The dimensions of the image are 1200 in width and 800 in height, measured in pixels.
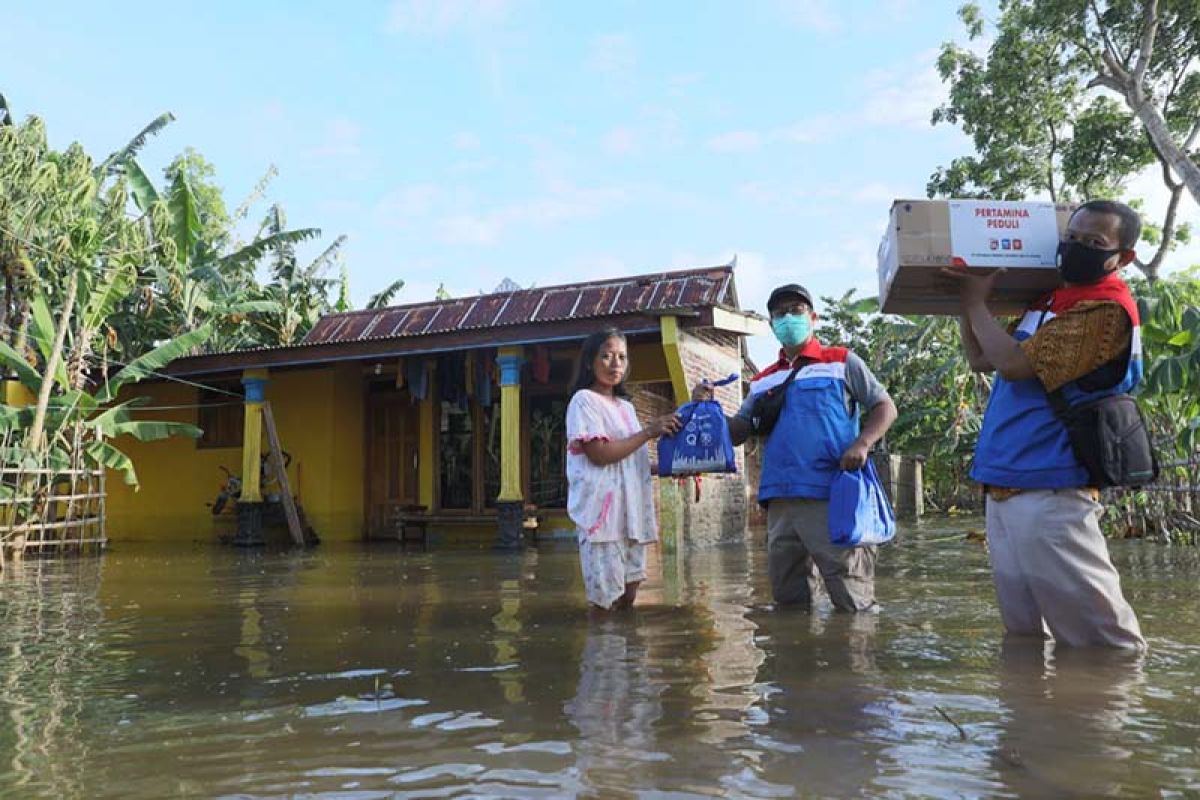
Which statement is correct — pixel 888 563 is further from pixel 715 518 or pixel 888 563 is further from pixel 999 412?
pixel 999 412

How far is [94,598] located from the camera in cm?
633

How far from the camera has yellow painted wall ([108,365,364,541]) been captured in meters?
14.1

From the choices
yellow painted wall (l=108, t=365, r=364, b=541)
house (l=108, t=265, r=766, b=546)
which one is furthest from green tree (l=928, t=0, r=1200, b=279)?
yellow painted wall (l=108, t=365, r=364, b=541)

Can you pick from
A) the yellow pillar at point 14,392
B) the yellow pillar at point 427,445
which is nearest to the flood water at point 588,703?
the yellow pillar at point 427,445

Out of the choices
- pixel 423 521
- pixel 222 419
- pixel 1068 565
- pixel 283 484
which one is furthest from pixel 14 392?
pixel 1068 565

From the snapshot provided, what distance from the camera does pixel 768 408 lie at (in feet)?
14.9

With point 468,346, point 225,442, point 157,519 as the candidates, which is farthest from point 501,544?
point 157,519

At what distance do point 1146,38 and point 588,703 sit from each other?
1624cm

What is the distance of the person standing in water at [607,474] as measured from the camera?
179 inches

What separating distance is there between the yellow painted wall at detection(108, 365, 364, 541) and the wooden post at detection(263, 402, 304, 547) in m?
0.79

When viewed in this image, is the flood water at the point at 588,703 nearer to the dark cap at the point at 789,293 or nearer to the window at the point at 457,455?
the dark cap at the point at 789,293

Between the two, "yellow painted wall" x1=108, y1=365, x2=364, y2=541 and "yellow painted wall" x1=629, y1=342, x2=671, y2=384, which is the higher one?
"yellow painted wall" x1=629, y1=342, x2=671, y2=384

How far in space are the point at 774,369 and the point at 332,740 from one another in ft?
9.43

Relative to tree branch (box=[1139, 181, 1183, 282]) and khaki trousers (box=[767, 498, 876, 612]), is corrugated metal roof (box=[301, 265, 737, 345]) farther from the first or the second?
tree branch (box=[1139, 181, 1183, 282])
